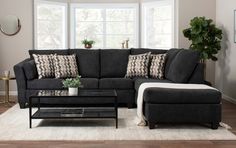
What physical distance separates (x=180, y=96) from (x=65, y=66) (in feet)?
8.46

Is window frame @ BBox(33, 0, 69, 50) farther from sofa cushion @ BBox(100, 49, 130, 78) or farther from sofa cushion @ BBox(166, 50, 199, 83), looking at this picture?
sofa cushion @ BBox(166, 50, 199, 83)

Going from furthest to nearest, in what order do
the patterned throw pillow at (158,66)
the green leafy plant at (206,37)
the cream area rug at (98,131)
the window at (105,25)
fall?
the window at (105,25) < the green leafy plant at (206,37) < the patterned throw pillow at (158,66) < the cream area rug at (98,131)

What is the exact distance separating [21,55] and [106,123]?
3210 millimetres

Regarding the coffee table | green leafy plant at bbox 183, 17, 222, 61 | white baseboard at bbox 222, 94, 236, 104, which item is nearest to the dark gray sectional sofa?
green leafy plant at bbox 183, 17, 222, 61

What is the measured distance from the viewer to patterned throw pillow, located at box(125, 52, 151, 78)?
22.0ft

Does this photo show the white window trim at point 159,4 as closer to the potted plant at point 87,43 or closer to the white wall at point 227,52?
the white wall at point 227,52

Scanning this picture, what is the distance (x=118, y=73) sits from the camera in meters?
7.02

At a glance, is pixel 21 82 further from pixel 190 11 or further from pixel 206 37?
pixel 190 11

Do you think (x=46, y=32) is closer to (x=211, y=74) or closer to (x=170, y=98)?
(x=211, y=74)

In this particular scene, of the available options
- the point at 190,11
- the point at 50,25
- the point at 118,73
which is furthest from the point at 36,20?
the point at 190,11

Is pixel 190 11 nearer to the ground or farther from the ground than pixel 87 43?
farther from the ground

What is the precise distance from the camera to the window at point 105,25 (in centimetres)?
847

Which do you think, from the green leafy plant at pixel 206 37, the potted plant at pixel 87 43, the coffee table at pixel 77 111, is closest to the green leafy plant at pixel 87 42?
the potted plant at pixel 87 43

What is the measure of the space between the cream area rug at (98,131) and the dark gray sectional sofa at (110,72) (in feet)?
3.22
